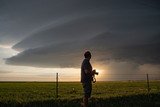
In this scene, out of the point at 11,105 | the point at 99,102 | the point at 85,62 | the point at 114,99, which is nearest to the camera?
the point at 85,62

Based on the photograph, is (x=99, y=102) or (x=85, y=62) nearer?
(x=85, y=62)

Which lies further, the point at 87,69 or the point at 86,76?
the point at 86,76

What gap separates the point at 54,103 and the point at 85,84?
16.0 feet

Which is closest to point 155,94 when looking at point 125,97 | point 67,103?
point 125,97

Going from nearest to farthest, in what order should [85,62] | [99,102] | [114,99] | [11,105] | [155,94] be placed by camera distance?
[85,62], [11,105], [99,102], [114,99], [155,94]

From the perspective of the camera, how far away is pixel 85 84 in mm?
11852

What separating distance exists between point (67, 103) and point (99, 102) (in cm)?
189

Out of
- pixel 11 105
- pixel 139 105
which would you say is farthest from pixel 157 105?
pixel 11 105

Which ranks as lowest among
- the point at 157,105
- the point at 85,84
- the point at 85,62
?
the point at 157,105

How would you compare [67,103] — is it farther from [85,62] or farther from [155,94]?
[155,94]

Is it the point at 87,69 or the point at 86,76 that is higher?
the point at 87,69

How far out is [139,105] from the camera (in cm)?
1574

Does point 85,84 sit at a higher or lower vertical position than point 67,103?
higher

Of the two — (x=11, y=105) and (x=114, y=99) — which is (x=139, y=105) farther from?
(x=11, y=105)
